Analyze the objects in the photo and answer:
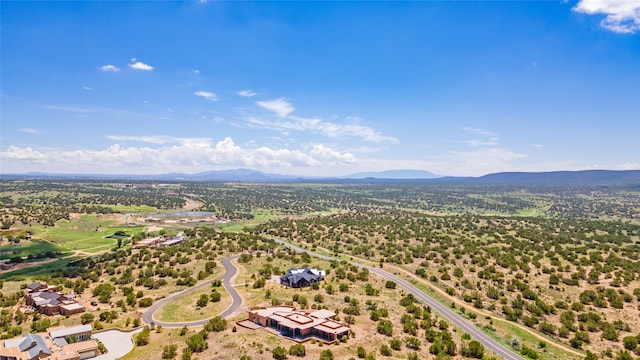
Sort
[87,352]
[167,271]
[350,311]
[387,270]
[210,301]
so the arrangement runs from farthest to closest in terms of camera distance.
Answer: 1. [387,270]
2. [167,271]
3. [210,301]
4. [350,311]
5. [87,352]

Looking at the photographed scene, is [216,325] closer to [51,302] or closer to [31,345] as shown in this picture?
[31,345]

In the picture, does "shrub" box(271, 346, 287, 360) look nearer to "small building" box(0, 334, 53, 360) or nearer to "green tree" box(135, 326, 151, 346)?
"green tree" box(135, 326, 151, 346)

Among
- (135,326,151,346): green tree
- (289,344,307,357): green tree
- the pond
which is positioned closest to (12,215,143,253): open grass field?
the pond

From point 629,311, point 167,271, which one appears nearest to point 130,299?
point 167,271

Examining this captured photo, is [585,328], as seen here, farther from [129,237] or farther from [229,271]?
[129,237]

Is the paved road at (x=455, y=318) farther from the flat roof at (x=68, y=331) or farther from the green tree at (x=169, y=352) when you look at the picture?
the flat roof at (x=68, y=331)

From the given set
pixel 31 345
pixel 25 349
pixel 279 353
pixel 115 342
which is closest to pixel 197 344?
pixel 279 353

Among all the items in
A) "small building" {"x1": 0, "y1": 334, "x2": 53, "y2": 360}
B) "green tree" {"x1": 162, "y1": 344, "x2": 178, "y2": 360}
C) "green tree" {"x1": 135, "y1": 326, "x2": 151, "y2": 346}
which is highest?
"small building" {"x1": 0, "y1": 334, "x2": 53, "y2": 360}
